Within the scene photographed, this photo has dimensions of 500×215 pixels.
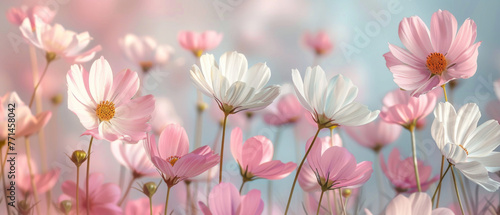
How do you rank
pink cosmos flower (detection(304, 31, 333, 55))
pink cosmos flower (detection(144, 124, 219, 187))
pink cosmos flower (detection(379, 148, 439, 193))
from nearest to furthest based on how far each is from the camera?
pink cosmos flower (detection(144, 124, 219, 187))
pink cosmos flower (detection(379, 148, 439, 193))
pink cosmos flower (detection(304, 31, 333, 55))

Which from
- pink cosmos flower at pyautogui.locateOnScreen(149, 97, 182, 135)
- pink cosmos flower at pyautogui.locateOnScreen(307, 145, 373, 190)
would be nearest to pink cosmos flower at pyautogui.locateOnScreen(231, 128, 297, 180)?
pink cosmos flower at pyautogui.locateOnScreen(307, 145, 373, 190)

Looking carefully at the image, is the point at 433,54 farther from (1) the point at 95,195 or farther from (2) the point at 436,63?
(1) the point at 95,195

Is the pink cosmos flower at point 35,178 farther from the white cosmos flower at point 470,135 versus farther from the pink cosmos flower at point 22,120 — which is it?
the white cosmos flower at point 470,135

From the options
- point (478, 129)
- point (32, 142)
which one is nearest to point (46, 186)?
point (32, 142)

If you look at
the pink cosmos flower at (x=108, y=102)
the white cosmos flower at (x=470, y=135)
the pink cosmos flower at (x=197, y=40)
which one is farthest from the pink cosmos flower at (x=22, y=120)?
the white cosmos flower at (x=470, y=135)

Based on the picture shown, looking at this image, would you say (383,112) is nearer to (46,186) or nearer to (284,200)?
(284,200)

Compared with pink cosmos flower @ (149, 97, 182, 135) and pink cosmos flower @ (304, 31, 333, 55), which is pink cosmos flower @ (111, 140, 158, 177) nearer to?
pink cosmos flower @ (149, 97, 182, 135)

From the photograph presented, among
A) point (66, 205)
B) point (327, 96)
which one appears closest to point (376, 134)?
point (327, 96)

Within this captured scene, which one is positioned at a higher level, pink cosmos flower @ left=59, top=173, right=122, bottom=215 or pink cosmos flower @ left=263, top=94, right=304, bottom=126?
pink cosmos flower @ left=263, top=94, right=304, bottom=126
